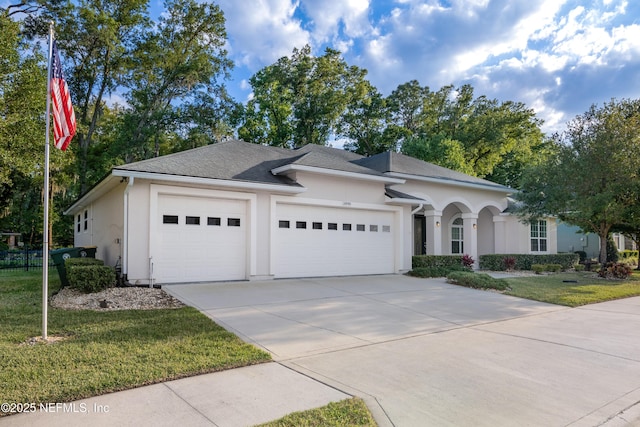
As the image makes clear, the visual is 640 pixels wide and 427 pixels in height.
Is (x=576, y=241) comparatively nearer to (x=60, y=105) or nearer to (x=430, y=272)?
(x=430, y=272)

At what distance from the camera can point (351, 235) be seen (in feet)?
48.9

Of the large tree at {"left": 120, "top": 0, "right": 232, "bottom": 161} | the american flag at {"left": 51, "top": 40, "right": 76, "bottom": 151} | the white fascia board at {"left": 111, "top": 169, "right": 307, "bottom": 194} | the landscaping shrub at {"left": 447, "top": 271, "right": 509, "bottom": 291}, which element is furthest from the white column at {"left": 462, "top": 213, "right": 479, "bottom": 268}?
the large tree at {"left": 120, "top": 0, "right": 232, "bottom": 161}

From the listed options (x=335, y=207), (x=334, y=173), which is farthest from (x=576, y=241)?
(x=334, y=173)

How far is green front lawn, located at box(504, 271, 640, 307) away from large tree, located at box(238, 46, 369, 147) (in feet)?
74.0

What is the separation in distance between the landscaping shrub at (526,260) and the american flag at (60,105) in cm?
1797

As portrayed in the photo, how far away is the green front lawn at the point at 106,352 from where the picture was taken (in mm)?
4199

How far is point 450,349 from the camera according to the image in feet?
20.0

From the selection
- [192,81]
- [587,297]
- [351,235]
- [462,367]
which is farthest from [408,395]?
[192,81]

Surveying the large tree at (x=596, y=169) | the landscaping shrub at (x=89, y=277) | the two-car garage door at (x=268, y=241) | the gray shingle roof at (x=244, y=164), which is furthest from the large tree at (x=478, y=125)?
the landscaping shrub at (x=89, y=277)

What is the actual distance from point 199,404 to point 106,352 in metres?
2.08

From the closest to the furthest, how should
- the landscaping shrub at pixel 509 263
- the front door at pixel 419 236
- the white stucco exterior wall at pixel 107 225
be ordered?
the white stucco exterior wall at pixel 107 225
the landscaping shrub at pixel 509 263
the front door at pixel 419 236

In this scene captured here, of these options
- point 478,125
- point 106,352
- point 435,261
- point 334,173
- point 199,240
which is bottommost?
point 106,352

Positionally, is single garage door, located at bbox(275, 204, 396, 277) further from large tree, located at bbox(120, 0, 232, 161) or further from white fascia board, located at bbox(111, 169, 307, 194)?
large tree, located at bbox(120, 0, 232, 161)

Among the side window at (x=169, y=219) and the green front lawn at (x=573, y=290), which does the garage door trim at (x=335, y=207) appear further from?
the green front lawn at (x=573, y=290)
